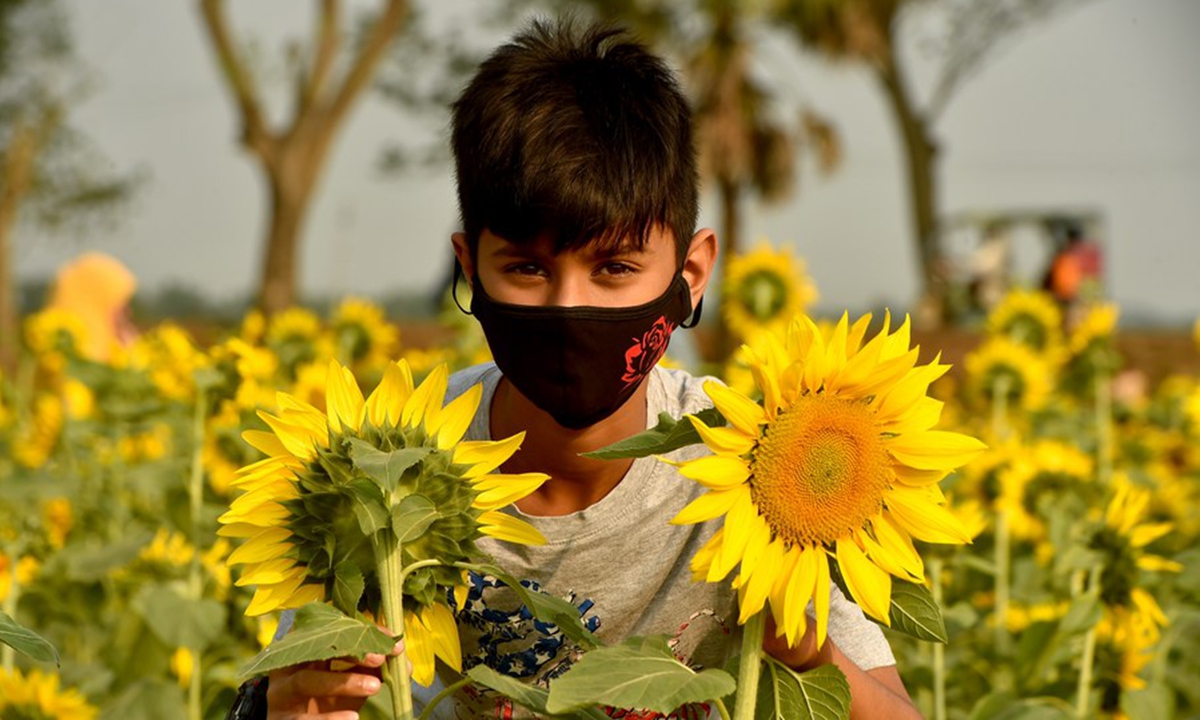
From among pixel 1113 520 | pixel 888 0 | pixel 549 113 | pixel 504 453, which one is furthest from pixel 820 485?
pixel 888 0

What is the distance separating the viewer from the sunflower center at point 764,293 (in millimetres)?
4145

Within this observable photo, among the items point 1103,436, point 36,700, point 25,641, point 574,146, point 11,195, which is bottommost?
point 11,195

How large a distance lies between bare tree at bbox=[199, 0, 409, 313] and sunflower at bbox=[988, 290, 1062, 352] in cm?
864

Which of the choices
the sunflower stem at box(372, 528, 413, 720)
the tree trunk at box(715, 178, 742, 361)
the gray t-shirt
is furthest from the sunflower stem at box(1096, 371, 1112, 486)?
the tree trunk at box(715, 178, 742, 361)

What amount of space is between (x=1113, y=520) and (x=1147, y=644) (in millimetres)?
305

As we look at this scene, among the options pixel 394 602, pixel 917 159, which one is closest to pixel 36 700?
pixel 394 602

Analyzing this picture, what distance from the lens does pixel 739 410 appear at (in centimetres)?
129

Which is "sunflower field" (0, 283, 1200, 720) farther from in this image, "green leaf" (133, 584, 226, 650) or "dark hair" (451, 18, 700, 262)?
"dark hair" (451, 18, 700, 262)

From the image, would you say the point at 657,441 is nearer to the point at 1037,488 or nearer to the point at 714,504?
the point at 714,504

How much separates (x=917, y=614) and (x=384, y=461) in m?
0.45

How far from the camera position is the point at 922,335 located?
39.4 ft

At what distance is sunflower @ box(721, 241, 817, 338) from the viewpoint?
4.16m

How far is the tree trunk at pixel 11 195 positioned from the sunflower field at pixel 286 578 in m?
17.0

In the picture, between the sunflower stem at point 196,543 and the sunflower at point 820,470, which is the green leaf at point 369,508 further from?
the sunflower stem at point 196,543
